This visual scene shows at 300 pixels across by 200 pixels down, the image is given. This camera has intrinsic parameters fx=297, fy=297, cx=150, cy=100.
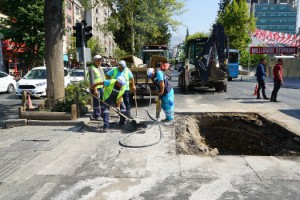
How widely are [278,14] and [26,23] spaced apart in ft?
510

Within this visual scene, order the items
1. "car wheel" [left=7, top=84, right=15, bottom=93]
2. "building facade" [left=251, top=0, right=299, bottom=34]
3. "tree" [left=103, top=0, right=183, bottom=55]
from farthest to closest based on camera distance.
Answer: "building facade" [left=251, top=0, right=299, bottom=34], "tree" [left=103, top=0, right=183, bottom=55], "car wheel" [left=7, top=84, right=15, bottom=93]

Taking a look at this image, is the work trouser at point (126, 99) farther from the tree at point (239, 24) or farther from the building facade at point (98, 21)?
the building facade at point (98, 21)

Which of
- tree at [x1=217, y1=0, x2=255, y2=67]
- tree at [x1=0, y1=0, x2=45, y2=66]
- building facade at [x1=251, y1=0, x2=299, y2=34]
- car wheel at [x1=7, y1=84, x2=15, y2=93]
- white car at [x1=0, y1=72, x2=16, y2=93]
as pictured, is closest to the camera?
white car at [x1=0, y1=72, x2=16, y2=93]

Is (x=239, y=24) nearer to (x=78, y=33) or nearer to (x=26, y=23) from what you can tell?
(x=26, y=23)

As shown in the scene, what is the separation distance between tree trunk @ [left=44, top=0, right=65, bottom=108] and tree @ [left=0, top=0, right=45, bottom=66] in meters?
15.9

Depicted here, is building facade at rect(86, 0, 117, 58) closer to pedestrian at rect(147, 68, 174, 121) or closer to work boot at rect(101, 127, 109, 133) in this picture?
pedestrian at rect(147, 68, 174, 121)

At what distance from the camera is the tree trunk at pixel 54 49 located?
9086 millimetres

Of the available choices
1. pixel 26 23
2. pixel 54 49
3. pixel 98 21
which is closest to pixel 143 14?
pixel 26 23

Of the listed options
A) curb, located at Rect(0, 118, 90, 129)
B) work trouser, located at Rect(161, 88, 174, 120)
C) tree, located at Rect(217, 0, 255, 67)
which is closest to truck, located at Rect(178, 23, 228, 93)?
work trouser, located at Rect(161, 88, 174, 120)

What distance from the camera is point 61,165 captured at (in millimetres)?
5086

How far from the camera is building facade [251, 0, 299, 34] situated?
153 meters

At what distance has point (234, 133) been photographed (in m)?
9.21

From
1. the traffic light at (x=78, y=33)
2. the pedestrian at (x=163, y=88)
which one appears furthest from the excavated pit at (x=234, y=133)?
the traffic light at (x=78, y=33)

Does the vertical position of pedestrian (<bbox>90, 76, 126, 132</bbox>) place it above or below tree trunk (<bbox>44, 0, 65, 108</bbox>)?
below
